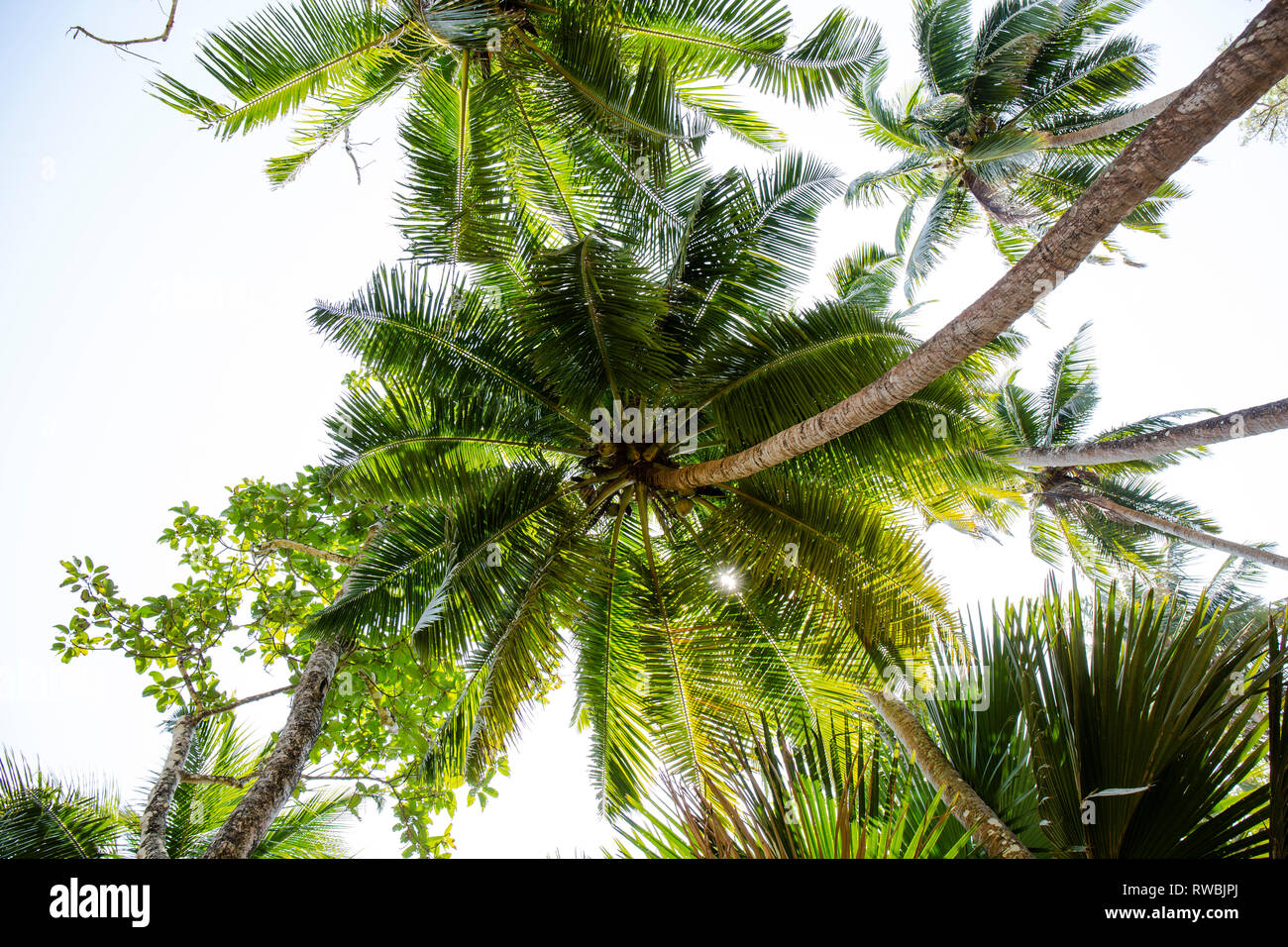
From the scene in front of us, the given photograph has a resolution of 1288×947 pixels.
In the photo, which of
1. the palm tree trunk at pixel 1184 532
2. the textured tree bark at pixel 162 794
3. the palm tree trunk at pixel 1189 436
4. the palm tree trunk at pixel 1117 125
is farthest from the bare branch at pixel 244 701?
the palm tree trunk at pixel 1184 532

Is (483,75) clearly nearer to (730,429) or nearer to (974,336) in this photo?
(730,429)

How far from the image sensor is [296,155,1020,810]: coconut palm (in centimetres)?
484

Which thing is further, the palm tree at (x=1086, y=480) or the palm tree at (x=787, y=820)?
the palm tree at (x=1086, y=480)

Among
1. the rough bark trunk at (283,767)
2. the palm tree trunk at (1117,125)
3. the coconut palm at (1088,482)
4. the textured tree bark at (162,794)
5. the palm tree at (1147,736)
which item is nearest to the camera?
the palm tree at (1147,736)

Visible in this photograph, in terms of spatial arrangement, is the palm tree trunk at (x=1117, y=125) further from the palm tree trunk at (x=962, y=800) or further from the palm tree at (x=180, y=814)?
the palm tree at (x=180, y=814)

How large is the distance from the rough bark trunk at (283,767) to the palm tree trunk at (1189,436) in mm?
5762

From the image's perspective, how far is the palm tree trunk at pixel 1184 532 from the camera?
8.38m

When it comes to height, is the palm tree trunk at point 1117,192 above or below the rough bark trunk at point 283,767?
above

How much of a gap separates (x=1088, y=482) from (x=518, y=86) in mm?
12583

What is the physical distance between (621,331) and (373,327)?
2086 millimetres

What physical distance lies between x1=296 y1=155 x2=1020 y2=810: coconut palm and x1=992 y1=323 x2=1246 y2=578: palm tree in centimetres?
852

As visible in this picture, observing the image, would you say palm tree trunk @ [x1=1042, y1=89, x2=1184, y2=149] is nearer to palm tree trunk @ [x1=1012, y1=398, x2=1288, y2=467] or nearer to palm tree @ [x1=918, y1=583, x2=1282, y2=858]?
palm tree trunk @ [x1=1012, y1=398, x2=1288, y2=467]

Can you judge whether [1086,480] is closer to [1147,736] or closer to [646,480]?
[646,480]
